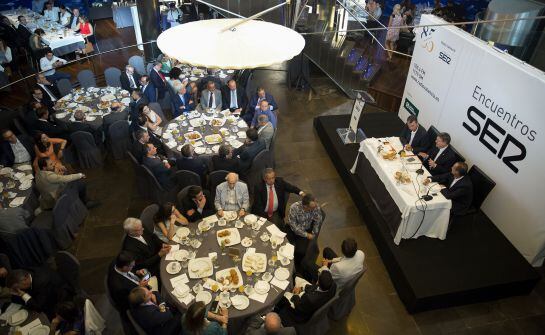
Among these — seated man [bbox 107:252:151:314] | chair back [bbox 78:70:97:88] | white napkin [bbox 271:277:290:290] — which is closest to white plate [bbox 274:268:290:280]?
white napkin [bbox 271:277:290:290]

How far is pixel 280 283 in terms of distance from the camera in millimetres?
4230

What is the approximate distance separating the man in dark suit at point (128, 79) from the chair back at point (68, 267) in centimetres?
526

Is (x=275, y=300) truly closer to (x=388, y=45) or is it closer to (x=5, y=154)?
(x=5, y=154)

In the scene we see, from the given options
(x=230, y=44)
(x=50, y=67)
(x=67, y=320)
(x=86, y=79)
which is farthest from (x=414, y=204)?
(x=50, y=67)

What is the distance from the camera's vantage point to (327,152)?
805 cm

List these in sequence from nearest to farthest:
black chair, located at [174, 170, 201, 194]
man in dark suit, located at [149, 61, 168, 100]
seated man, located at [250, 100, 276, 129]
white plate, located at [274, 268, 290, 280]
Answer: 1. white plate, located at [274, 268, 290, 280]
2. black chair, located at [174, 170, 201, 194]
3. seated man, located at [250, 100, 276, 129]
4. man in dark suit, located at [149, 61, 168, 100]

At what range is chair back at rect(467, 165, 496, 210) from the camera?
19.5ft

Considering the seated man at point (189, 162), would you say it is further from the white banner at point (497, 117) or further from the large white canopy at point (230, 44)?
the white banner at point (497, 117)

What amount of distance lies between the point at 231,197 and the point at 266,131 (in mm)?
1834

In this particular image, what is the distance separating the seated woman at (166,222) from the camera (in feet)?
15.7

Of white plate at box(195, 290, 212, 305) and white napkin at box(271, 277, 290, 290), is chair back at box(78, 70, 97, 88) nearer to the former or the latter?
Answer: white plate at box(195, 290, 212, 305)

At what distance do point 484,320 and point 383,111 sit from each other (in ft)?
18.7

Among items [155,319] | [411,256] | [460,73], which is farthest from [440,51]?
[155,319]

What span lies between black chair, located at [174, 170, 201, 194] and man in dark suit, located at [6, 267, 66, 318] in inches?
84.0
